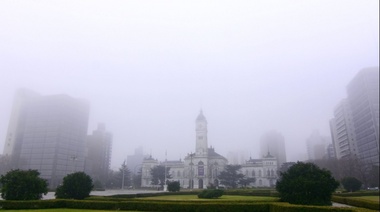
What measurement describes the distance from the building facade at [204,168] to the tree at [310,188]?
89.8m

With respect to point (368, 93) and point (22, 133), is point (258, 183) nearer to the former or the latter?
point (368, 93)

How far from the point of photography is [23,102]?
128m

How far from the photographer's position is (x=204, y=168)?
118 metres

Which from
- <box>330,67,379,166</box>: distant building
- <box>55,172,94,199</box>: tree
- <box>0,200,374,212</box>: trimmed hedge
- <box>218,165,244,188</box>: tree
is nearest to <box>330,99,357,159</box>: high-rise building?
<box>330,67,379,166</box>: distant building

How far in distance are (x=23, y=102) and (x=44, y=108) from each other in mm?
12308

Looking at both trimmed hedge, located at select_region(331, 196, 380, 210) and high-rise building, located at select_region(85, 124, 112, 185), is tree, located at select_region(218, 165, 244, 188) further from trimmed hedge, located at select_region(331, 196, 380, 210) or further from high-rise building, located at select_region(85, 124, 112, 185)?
high-rise building, located at select_region(85, 124, 112, 185)

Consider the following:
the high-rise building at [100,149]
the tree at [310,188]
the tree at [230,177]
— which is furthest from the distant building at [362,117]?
the high-rise building at [100,149]

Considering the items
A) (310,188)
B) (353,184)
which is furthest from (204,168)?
(310,188)

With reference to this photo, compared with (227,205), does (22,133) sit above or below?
above

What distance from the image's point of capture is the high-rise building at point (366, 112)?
102562 millimetres

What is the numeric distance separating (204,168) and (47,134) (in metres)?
64.4

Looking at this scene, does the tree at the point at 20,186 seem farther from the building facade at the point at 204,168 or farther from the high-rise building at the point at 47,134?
the high-rise building at the point at 47,134

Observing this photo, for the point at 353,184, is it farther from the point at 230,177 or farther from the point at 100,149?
the point at 100,149

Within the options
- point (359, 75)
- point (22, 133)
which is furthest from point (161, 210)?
point (22, 133)
